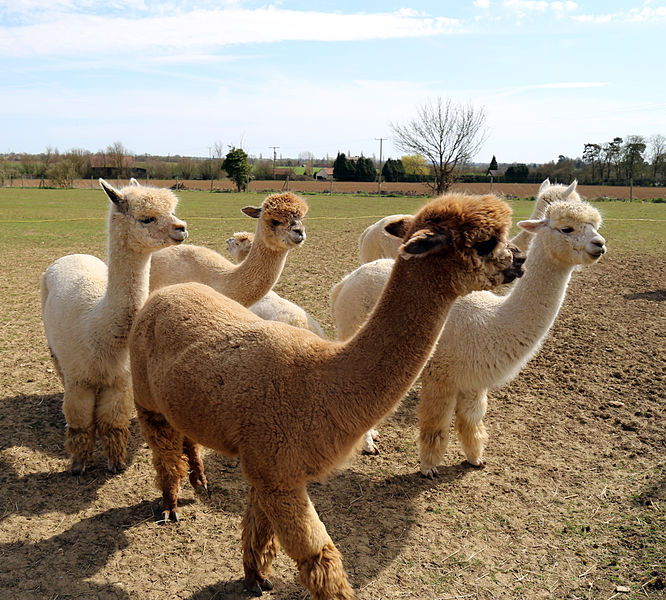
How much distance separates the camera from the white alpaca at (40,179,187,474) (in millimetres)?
4098

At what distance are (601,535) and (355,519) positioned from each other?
65.4 inches

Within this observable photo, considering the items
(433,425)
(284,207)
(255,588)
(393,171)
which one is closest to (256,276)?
(284,207)

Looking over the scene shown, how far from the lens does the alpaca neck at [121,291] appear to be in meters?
4.12

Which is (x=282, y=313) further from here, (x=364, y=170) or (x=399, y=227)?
(x=364, y=170)

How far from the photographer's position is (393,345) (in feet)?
7.90

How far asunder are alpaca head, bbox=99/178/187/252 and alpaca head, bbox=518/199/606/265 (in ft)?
8.86

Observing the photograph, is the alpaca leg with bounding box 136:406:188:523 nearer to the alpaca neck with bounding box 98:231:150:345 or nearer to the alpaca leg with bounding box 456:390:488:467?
the alpaca neck with bounding box 98:231:150:345

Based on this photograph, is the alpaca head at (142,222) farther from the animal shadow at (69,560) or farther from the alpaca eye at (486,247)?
the alpaca eye at (486,247)

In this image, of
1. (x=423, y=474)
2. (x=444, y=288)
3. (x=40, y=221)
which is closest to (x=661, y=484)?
(x=423, y=474)

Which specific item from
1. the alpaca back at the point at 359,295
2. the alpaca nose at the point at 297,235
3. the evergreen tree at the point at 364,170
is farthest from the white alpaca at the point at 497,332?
the evergreen tree at the point at 364,170

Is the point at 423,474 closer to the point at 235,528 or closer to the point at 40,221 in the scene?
the point at 235,528

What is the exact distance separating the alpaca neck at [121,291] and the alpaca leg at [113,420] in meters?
0.42

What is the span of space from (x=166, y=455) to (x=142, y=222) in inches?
67.5

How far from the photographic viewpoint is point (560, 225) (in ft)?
13.4
